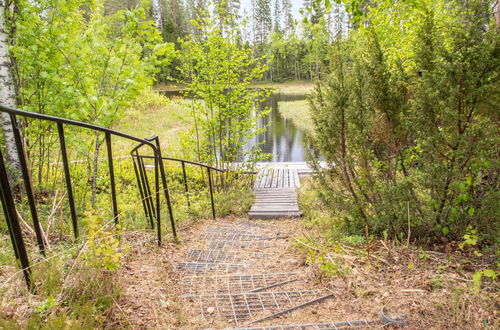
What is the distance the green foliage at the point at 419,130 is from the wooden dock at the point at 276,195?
7.61ft

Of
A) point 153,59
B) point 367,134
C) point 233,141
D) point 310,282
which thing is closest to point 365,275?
point 310,282

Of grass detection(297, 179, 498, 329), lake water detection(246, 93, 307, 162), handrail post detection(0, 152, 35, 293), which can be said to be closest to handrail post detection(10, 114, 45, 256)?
handrail post detection(0, 152, 35, 293)

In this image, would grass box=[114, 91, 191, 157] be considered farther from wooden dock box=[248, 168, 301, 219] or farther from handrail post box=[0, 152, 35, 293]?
handrail post box=[0, 152, 35, 293]

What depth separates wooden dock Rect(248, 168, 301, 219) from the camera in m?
6.09

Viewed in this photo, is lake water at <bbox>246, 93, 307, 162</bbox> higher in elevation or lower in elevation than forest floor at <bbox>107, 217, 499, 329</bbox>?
lower

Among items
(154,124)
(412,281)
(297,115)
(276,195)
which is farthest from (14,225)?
(297,115)

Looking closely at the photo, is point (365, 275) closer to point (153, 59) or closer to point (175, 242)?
point (175, 242)

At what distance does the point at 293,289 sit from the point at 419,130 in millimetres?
1747

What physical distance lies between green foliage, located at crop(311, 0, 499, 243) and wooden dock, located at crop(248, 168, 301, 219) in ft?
7.61

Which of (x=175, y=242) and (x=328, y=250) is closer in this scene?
(x=328, y=250)

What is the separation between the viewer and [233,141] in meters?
6.99

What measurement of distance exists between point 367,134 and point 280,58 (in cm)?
Result: 5185

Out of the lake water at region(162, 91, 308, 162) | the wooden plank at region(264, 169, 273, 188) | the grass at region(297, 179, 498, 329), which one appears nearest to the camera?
the grass at region(297, 179, 498, 329)

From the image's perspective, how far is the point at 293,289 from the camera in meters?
2.47
